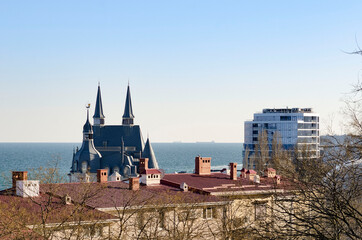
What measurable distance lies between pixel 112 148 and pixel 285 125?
54.5 meters

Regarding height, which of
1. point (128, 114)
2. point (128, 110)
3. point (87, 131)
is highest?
point (128, 110)

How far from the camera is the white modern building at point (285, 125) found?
522ft

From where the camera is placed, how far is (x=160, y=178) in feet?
156

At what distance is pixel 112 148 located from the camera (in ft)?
418

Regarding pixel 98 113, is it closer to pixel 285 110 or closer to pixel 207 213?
pixel 285 110

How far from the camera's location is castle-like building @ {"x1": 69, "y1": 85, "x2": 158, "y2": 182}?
112625 mm

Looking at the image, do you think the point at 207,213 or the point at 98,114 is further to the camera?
the point at 98,114

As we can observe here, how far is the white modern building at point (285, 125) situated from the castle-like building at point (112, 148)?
42.7 m

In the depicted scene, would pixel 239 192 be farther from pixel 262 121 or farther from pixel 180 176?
pixel 262 121

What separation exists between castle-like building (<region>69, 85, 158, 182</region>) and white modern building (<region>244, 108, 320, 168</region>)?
42.7m

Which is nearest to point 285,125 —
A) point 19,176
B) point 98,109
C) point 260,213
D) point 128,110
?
Answer: point 128,110

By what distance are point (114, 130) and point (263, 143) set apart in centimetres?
4221

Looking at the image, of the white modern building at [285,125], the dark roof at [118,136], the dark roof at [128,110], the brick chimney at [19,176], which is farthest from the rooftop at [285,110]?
the brick chimney at [19,176]

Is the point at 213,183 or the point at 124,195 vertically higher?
the point at 213,183
